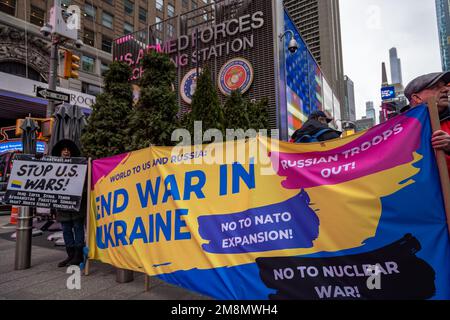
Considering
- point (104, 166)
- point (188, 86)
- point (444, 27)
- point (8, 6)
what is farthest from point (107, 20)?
point (444, 27)

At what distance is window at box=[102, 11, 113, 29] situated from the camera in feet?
107

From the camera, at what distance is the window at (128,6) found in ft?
116

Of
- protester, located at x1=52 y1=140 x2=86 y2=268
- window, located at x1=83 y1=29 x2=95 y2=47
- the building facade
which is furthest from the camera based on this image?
window, located at x1=83 y1=29 x2=95 y2=47

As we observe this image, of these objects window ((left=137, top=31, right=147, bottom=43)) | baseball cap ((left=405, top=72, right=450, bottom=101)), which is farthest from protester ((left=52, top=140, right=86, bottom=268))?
window ((left=137, top=31, right=147, bottom=43))

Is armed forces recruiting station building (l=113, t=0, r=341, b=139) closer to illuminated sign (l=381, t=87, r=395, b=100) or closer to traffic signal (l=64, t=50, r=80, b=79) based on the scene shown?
traffic signal (l=64, t=50, r=80, b=79)

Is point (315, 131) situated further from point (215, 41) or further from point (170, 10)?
point (170, 10)

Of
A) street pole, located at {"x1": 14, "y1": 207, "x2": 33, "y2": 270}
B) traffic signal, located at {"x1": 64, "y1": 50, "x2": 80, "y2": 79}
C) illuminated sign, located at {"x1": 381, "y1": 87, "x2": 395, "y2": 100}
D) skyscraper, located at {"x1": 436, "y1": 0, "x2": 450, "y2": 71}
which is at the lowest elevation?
street pole, located at {"x1": 14, "y1": 207, "x2": 33, "y2": 270}

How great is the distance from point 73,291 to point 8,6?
96.7ft

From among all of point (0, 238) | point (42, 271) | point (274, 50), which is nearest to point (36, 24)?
point (274, 50)

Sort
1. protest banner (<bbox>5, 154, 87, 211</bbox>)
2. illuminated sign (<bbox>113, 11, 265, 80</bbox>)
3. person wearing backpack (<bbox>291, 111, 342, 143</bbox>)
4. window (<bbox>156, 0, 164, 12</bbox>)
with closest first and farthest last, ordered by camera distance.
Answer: person wearing backpack (<bbox>291, 111, 342, 143</bbox>)
protest banner (<bbox>5, 154, 87, 211</bbox>)
illuminated sign (<bbox>113, 11, 265, 80</bbox>)
window (<bbox>156, 0, 164, 12</bbox>)

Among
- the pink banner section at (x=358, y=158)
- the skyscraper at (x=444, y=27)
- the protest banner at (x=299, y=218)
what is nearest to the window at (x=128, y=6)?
the protest banner at (x=299, y=218)

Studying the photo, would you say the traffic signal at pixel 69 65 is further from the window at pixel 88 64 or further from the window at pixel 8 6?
the window at pixel 88 64

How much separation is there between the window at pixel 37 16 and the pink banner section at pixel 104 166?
2889 cm

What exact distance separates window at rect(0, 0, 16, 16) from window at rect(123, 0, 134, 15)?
1327 cm
